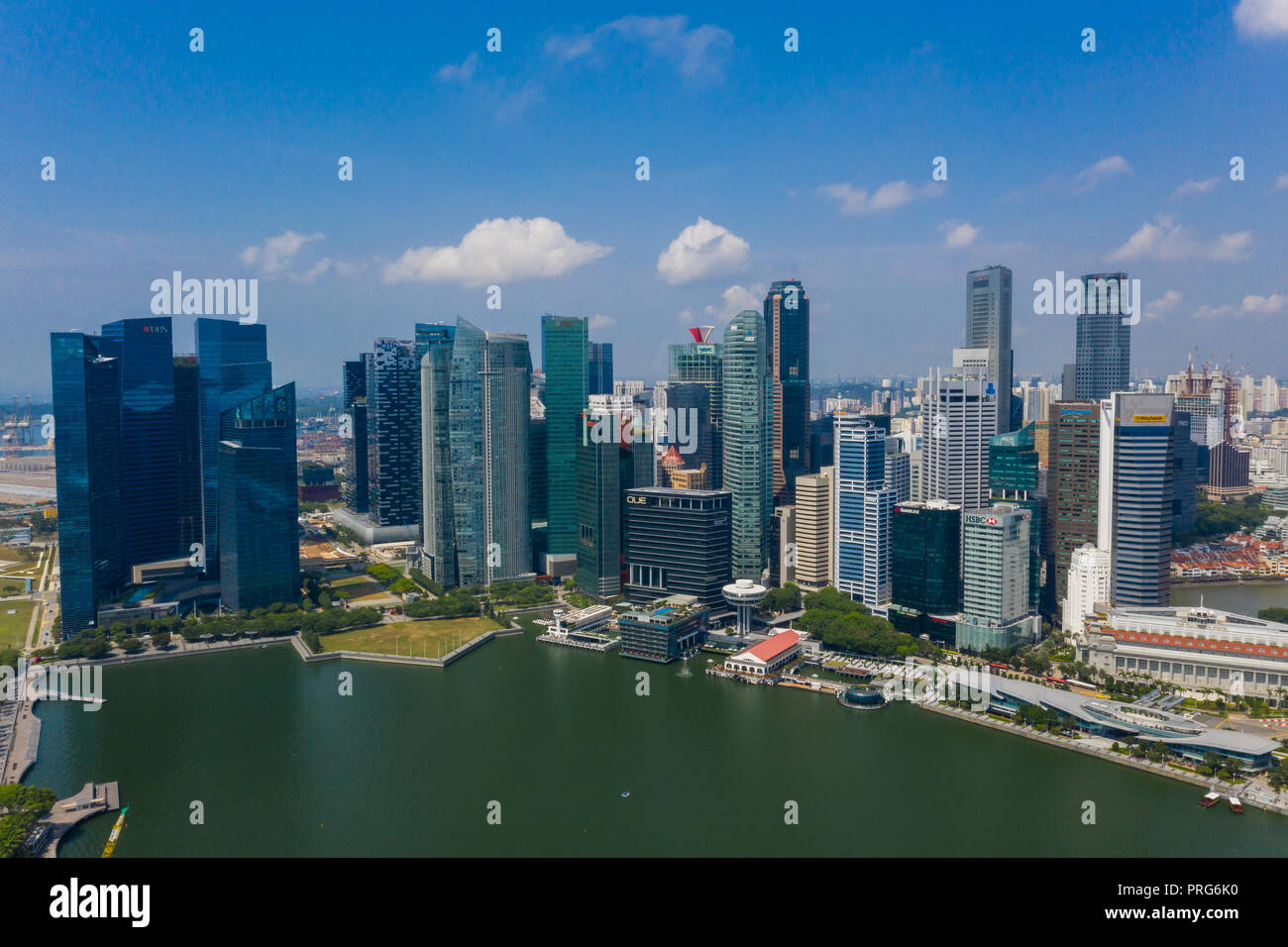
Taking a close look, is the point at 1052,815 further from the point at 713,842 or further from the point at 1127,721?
the point at 713,842

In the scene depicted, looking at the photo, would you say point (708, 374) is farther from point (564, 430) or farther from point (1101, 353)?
point (1101, 353)

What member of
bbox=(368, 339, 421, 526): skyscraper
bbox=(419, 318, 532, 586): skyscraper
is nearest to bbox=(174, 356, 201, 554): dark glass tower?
bbox=(419, 318, 532, 586): skyscraper

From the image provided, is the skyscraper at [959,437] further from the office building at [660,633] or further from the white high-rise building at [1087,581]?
the office building at [660,633]

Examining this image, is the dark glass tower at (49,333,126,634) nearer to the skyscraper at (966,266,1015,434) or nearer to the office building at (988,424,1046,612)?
the office building at (988,424,1046,612)

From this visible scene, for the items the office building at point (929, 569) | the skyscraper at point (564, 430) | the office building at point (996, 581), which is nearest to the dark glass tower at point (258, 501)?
the skyscraper at point (564, 430)

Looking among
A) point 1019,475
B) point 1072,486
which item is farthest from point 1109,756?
point 1019,475

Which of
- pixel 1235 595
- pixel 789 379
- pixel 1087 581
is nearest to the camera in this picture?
pixel 1087 581

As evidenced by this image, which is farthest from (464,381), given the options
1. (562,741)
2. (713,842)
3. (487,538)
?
(713,842)
